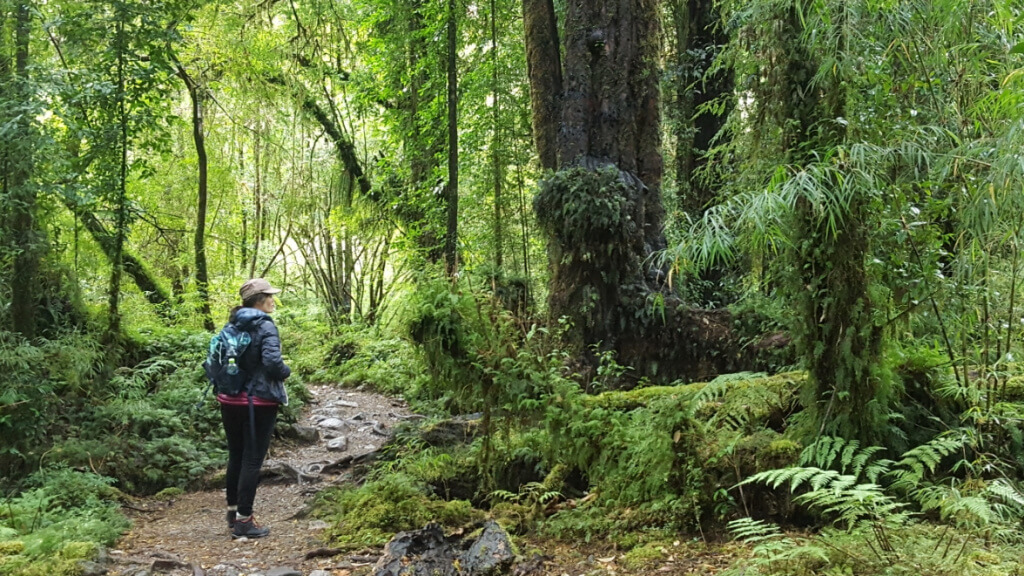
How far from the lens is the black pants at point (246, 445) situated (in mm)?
5891

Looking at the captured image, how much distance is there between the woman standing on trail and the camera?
231 inches

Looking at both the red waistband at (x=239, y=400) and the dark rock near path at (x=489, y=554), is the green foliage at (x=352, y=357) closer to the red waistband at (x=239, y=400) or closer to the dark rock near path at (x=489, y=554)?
the red waistband at (x=239, y=400)

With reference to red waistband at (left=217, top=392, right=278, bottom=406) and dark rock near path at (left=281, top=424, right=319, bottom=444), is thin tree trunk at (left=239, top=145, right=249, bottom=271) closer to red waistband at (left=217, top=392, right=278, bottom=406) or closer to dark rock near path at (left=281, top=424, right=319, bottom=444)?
dark rock near path at (left=281, top=424, right=319, bottom=444)

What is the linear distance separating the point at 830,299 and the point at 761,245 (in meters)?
0.51

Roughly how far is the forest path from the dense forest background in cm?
36

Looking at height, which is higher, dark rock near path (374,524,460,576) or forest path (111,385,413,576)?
dark rock near path (374,524,460,576)

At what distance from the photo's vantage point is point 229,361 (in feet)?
18.9

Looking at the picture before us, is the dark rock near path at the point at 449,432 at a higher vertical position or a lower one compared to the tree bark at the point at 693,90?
lower

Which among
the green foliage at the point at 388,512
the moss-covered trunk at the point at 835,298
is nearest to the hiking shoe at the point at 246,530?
the green foliage at the point at 388,512

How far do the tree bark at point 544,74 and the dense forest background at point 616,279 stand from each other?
5cm

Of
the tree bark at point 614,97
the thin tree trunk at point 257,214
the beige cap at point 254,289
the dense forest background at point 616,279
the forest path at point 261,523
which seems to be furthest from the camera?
the thin tree trunk at point 257,214

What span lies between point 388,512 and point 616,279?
4370 mm

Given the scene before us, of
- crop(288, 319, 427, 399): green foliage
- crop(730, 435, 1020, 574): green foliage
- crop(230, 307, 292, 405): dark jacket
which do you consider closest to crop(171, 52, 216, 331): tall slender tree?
crop(288, 319, 427, 399): green foliage

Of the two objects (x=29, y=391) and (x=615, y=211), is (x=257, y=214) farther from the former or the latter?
(x=615, y=211)
